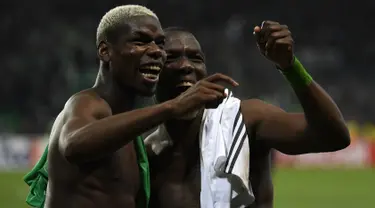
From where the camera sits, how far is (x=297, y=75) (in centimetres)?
310

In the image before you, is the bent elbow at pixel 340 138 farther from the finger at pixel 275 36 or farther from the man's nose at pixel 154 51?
the man's nose at pixel 154 51

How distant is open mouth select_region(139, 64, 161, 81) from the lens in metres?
3.20

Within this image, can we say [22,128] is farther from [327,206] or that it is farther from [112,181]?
[112,181]

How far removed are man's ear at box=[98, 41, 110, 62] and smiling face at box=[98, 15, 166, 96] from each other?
26 mm

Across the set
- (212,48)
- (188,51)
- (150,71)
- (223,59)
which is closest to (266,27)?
(150,71)

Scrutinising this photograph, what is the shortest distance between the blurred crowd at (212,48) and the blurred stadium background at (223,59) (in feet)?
0.10

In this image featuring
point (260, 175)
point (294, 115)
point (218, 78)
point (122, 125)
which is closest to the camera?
point (122, 125)

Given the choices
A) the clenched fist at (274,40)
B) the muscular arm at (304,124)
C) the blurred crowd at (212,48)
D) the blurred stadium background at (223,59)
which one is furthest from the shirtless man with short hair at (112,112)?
the blurred crowd at (212,48)

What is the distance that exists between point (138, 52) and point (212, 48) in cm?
1926

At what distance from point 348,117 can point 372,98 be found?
3.31 ft

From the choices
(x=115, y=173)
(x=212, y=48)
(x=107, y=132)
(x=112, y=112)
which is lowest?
(x=115, y=173)

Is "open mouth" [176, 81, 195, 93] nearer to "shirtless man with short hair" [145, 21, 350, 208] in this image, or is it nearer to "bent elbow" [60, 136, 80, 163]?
"shirtless man with short hair" [145, 21, 350, 208]

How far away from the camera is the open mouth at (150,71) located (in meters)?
3.20

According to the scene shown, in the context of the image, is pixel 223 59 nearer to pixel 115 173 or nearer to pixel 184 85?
pixel 184 85
